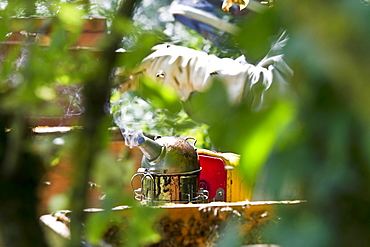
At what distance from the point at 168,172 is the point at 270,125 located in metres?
1.22

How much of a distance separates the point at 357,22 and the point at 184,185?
1.25m

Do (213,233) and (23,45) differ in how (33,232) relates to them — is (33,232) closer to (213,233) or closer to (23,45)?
(23,45)

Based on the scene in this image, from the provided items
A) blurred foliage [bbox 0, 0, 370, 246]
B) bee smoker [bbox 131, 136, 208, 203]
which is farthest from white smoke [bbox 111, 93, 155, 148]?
bee smoker [bbox 131, 136, 208, 203]

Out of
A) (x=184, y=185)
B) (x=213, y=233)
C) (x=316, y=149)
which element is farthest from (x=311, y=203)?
(x=184, y=185)

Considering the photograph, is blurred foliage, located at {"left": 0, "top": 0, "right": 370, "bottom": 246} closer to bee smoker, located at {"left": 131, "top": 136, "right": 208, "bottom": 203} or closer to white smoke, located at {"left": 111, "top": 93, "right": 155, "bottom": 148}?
white smoke, located at {"left": 111, "top": 93, "right": 155, "bottom": 148}

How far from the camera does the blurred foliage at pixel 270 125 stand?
139mm

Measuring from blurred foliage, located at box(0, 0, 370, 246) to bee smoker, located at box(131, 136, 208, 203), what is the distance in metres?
1.07

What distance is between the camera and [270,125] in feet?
0.56

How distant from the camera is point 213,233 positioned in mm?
1030

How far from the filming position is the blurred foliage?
0.46ft

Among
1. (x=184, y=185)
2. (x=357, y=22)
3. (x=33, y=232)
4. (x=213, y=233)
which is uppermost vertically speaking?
(x=357, y=22)

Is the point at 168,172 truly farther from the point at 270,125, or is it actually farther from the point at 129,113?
the point at 270,125

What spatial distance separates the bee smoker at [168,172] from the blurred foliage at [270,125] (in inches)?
42.3

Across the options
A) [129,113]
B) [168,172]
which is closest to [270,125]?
[129,113]
